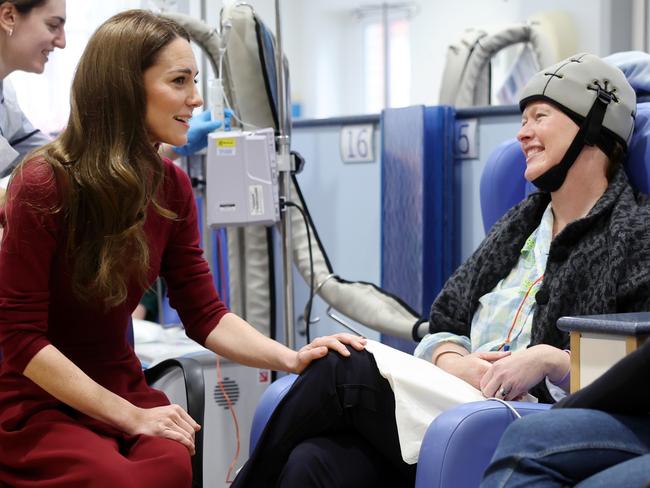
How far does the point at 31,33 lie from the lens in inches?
95.3

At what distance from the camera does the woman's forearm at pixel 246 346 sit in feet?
5.89

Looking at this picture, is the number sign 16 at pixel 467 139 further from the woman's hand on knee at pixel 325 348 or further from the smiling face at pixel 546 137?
the woman's hand on knee at pixel 325 348

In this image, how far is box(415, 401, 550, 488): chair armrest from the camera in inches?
58.8

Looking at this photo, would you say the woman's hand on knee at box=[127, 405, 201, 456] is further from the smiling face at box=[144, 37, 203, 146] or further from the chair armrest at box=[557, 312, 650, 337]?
the chair armrest at box=[557, 312, 650, 337]

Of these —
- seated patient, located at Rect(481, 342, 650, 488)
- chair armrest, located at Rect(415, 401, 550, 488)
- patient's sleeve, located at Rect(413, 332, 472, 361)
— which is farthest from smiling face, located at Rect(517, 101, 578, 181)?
seated patient, located at Rect(481, 342, 650, 488)

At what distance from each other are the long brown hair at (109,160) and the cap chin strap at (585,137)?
84 centimetres

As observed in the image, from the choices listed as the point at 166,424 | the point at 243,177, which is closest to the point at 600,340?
the point at 166,424

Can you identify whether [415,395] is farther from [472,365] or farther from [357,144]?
[357,144]

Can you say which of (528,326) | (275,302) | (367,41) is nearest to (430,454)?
(528,326)

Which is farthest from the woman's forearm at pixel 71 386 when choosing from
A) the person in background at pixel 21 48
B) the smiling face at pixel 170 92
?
the person in background at pixel 21 48

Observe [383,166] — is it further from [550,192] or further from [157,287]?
[550,192]

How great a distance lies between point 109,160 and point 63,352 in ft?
1.15

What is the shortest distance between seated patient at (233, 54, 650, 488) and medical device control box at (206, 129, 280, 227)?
0.85 metres

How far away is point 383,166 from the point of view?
11.2 ft
